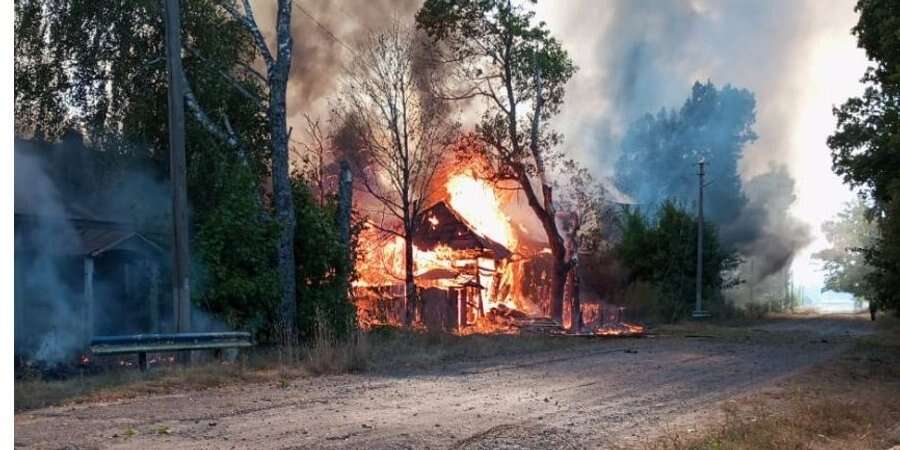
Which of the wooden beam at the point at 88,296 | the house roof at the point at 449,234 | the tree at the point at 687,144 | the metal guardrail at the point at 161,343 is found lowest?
the metal guardrail at the point at 161,343

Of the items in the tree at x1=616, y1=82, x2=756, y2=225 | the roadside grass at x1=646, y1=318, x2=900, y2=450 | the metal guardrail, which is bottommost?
the roadside grass at x1=646, y1=318, x2=900, y2=450

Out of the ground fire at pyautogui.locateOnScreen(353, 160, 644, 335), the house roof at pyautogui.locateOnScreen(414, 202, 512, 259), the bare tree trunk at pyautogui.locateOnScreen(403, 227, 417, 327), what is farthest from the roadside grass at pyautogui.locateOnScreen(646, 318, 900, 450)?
the house roof at pyautogui.locateOnScreen(414, 202, 512, 259)

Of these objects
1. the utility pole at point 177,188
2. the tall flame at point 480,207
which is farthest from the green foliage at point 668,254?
the utility pole at point 177,188

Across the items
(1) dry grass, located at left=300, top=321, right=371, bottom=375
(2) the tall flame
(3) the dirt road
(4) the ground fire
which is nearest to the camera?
(3) the dirt road

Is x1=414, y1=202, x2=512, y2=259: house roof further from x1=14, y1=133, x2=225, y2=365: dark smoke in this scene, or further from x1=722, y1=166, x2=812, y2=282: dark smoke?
x1=722, y1=166, x2=812, y2=282: dark smoke

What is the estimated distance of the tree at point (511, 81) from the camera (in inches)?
1227

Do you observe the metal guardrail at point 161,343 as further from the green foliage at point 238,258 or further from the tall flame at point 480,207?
the tall flame at point 480,207

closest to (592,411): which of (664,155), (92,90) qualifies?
(92,90)

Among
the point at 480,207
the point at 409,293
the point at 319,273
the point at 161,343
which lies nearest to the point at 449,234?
the point at 480,207

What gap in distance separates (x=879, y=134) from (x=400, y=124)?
14.6 meters

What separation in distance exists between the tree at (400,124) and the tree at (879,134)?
43.2 ft

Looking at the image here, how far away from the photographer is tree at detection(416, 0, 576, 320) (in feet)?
102

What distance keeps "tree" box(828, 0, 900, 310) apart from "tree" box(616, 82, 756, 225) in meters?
39.0

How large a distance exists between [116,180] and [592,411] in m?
14.7
